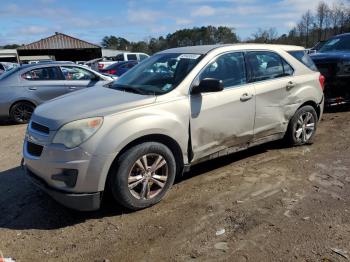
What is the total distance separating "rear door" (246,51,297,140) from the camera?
5366 millimetres

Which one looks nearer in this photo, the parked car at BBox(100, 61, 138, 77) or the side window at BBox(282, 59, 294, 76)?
the side window at BBox(282, 59, 294, 76)

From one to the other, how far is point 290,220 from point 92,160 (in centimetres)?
208

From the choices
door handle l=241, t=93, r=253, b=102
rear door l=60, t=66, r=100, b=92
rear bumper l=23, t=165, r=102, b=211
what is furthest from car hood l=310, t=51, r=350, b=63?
rear bumper l=23, t=165, r=102, b=211

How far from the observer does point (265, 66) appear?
5.56 metres

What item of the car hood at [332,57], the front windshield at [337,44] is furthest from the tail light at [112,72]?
the car hood at [332,57]

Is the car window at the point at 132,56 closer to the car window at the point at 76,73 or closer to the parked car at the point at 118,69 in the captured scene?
the parked car at the point at 118,69

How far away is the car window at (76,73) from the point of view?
10.1 metres

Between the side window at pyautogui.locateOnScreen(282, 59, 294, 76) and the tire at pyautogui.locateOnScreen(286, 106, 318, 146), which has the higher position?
the side window at pyautogui.locateOnScreen(282, 59, 294, 76)

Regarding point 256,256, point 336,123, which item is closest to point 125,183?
point 256,256

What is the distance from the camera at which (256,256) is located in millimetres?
3354

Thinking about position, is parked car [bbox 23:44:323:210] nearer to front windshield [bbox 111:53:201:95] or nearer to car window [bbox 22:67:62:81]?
front windshield [bbox 111:53:201:95]

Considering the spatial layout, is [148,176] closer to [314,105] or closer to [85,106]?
[85,106]

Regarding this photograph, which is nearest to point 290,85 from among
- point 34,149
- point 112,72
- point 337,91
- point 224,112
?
point 224,112

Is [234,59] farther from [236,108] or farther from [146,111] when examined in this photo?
[146,111]
